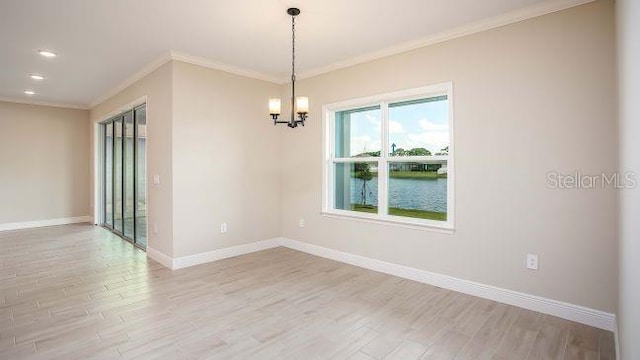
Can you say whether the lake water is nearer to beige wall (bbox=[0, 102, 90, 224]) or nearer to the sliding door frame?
the sliding door frame

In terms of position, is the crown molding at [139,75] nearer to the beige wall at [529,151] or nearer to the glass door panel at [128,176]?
the glass door panel at [128,176]

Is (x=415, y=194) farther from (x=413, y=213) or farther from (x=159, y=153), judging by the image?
(x=159, y=153)

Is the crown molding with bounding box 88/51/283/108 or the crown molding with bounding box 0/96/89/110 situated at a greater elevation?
the crown molding with bounding box 0/96/89/110

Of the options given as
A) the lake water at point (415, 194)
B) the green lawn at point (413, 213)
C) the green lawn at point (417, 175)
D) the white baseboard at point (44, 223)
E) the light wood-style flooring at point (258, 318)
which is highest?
the green lawn at point (417, 175)

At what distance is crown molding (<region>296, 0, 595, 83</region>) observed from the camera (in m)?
2.82

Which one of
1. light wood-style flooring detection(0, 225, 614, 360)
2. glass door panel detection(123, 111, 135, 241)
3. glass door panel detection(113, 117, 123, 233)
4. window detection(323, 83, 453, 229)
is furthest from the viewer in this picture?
glass door panel detection(113, 117, 123, 233)

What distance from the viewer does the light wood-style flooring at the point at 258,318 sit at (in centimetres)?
233

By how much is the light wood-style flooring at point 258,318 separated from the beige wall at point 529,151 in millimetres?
369

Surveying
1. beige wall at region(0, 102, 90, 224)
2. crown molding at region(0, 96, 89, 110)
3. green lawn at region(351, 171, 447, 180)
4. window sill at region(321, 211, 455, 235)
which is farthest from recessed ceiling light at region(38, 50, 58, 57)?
green lawn at region(351, 171, 447, 180)

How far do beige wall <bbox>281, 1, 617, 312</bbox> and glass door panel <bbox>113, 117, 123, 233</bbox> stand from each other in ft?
16.5

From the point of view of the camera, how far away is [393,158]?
13.3 ft

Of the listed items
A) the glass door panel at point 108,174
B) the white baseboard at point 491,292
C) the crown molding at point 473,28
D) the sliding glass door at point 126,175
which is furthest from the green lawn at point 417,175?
the glass door panel at point 108,174

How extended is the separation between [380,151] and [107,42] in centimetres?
334

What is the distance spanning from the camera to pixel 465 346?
7.86ft
